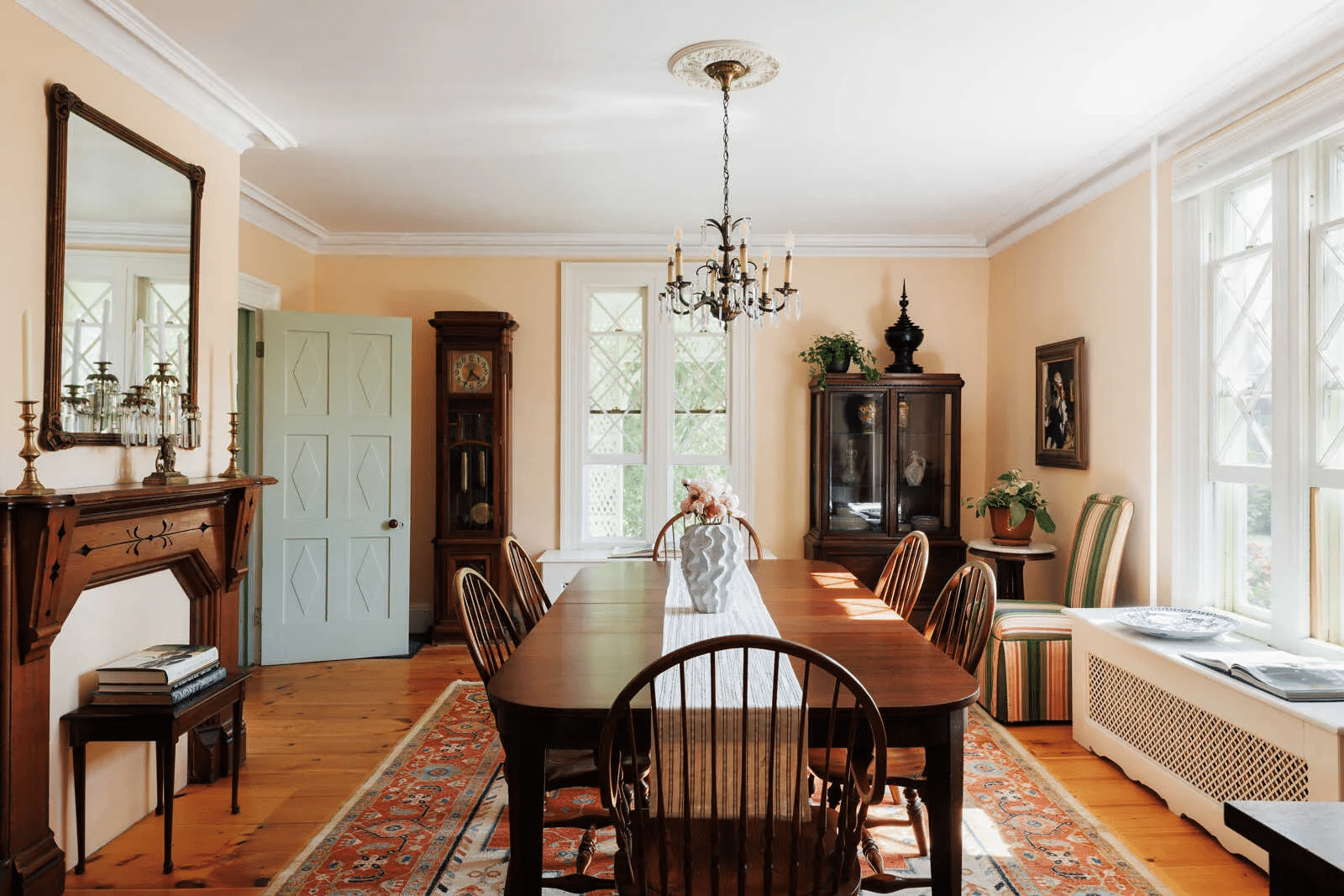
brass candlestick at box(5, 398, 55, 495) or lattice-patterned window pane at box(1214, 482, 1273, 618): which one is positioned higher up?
brass candlestick at box(5, 398, 55, 495)

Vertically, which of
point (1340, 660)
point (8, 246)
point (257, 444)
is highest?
point (8, 246)

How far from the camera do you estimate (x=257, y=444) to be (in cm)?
479

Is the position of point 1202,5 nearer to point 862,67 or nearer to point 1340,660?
point 862,67

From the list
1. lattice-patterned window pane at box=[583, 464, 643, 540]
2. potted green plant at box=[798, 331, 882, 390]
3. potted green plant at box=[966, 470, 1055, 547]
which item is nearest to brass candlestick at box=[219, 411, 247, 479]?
lattice-patterned window pane at box=[583, 464, 643, 540]

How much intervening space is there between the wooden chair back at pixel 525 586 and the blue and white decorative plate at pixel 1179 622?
2.20 metres

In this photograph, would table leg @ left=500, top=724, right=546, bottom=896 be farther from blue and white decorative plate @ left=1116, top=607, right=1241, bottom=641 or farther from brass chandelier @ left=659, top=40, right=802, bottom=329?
blue and white decorative plate @ left=1116, top=607, right=1241, bottom=641

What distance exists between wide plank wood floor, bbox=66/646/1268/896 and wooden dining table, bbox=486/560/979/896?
1063mm

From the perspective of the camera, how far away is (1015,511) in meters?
4.42

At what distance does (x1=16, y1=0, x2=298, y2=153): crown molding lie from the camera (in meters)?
2.47

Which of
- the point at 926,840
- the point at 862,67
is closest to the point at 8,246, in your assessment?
the point at 862,67

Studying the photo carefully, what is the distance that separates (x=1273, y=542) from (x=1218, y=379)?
2.30 feet

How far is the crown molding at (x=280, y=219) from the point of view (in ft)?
14.9

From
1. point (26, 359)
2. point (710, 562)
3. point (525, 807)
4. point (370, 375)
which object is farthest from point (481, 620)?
point (370, 375)

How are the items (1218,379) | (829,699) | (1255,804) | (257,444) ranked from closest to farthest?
(1255,804)
(829,699)
(1218,379)
(257,444)
